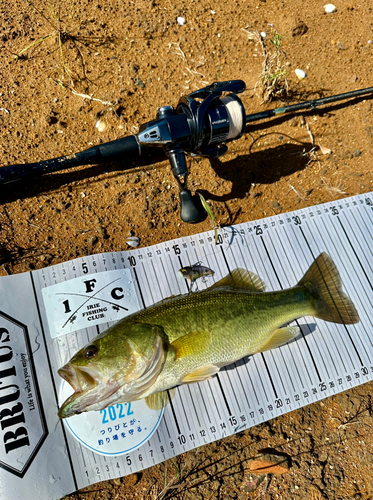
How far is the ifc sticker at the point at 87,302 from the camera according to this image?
266 cm

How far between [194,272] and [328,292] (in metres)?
1.21

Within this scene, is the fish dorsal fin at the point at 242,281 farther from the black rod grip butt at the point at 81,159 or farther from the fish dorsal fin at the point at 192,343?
the black rod grip butt at the point at 81,159

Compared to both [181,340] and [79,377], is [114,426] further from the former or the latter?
[181,340]

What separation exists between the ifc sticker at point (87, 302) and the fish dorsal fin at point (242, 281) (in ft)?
2.61

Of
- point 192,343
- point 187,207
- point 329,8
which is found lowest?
point 192,343

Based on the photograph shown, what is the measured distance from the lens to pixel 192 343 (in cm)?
221

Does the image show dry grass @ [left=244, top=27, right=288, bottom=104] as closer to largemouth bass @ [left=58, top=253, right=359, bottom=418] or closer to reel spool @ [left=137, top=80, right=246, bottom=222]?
reel spool @ [left=137, top=80, right=246, bottom=222]

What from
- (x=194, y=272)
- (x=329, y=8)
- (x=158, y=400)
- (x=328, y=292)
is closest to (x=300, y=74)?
(x=329, y=8)

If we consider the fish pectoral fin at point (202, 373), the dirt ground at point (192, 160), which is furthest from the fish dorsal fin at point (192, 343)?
the dirt ground at point (192, 160)

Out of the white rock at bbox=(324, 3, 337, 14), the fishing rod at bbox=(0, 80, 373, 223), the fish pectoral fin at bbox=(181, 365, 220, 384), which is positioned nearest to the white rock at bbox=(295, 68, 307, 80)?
the white rock at bbox=(324, 3, 337, 14)

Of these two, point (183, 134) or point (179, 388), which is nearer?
point (183, 134)

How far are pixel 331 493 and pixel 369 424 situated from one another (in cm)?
65

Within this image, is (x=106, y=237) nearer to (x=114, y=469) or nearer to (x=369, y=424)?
(x=114, y=469)

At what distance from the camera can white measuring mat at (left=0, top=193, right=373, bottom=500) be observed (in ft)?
7.97
